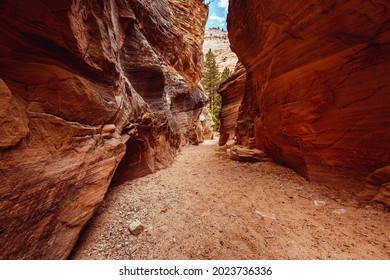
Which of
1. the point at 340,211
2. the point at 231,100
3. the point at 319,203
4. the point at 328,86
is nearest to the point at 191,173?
the point at 319,203

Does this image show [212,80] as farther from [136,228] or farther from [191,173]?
[136,228]

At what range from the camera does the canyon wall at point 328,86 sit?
146 inches

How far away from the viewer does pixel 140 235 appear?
335cm

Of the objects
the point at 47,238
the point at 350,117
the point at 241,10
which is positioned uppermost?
the point at 241,10

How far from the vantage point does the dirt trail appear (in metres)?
2.81

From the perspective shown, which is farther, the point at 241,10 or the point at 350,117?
the point at 241,10

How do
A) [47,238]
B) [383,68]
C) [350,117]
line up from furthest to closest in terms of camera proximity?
[350,117]
[383,68]
[47,238]

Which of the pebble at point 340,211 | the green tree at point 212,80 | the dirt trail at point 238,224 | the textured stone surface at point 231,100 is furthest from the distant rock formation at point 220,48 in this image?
the pebble at point 340,211

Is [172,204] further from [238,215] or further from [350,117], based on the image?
[350,117]

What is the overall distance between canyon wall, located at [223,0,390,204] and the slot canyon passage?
0.03m

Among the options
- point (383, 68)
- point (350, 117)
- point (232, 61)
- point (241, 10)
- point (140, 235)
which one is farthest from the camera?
point (232, 61)

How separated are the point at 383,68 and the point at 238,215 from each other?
5234 mm

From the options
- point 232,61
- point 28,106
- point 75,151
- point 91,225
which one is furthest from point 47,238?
point 232,61

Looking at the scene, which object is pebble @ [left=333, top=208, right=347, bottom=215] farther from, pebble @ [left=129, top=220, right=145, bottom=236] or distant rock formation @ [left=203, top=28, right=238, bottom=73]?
distant rock formation @ [left=203, top=28, right=238, bottom=73]
